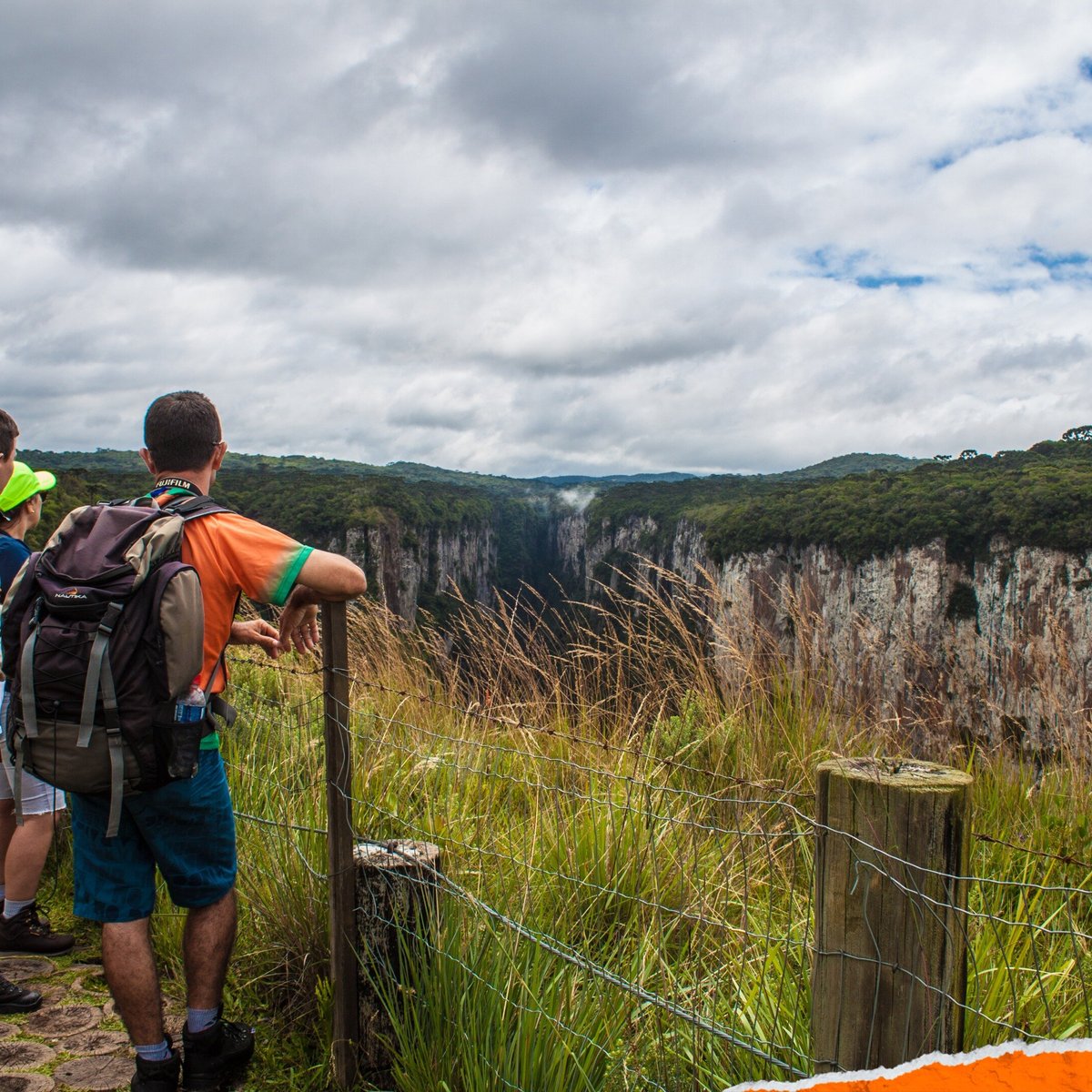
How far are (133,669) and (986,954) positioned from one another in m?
2.38

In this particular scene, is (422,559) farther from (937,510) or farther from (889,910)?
(889,910)

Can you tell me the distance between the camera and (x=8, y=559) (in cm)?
349

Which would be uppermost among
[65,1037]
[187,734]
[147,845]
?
[187,734]

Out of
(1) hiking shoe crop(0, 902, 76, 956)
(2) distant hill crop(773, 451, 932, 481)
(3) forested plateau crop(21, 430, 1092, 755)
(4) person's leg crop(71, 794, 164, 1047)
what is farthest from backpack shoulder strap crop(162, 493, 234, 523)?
(2) distant hill crop(773, 451, 932, 481)

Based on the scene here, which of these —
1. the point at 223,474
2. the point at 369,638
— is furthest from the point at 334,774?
the point at 223,474

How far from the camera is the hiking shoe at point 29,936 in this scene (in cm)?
372

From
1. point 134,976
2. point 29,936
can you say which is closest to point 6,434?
point 29,936

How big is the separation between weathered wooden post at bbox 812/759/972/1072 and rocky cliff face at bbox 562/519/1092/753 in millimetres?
3092

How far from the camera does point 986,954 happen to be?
2.40 metres

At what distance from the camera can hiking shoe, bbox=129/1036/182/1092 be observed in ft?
8.48

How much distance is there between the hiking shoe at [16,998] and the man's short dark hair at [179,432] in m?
2.14

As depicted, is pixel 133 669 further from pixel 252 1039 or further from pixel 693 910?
pixel 693 910

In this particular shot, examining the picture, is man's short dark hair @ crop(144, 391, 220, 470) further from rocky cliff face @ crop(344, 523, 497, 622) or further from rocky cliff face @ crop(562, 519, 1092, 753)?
rocky cliff face @ crop(344, 523, 497, 622)

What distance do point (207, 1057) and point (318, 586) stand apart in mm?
1511
